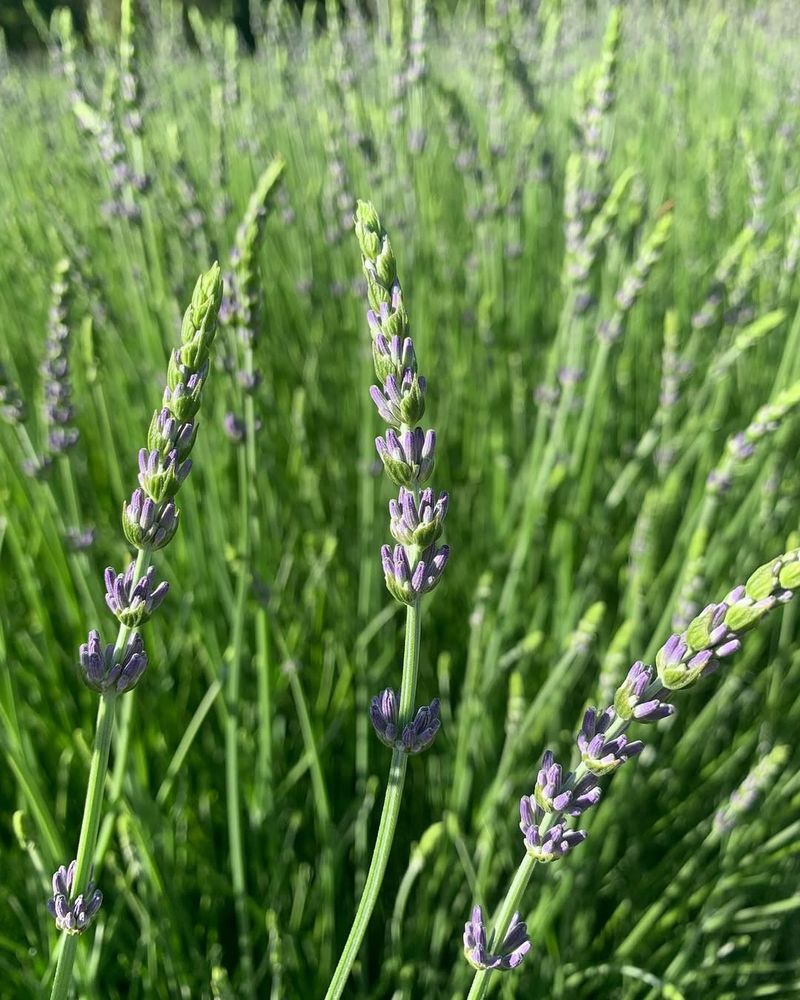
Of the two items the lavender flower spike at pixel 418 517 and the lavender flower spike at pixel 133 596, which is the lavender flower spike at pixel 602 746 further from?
the lavender flower spike at pixel 133 596

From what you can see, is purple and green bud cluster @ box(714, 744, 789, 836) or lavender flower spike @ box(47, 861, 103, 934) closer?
lavender flower spike @ box(47, 861, 103, 934)

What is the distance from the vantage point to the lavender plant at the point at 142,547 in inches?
17.4

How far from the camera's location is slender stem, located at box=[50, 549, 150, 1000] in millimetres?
474

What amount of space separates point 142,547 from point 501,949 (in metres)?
0.34

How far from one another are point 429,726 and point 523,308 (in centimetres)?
152

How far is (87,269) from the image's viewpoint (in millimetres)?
1299

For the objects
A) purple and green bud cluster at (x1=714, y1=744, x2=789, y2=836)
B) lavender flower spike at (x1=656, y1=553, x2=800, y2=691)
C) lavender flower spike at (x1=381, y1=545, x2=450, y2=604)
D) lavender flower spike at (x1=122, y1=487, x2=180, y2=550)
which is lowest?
lavender flower spike at (x1=656, y1=553, x2=800, y2=691)

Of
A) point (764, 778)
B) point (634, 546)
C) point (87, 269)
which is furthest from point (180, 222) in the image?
point (764, 778)

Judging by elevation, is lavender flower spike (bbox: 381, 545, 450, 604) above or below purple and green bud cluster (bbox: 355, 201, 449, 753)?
below

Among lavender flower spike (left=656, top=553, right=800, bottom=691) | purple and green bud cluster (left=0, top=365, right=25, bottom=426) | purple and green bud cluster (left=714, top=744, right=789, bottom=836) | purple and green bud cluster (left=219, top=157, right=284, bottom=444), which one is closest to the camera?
lavender flower spike (left=656, top=553, right=800, bottom=691)

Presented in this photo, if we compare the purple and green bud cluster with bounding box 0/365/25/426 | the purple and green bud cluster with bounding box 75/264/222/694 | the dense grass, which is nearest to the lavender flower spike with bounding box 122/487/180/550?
the purple and green bud cluster with bounding box 75/264/222/694

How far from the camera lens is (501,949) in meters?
0.50

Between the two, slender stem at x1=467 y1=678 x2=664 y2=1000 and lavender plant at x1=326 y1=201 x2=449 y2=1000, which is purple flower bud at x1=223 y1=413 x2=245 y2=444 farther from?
slender stem at x1=467 y1=678 x2=664 y2=1000

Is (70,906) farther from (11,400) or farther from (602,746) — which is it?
(11,400)
